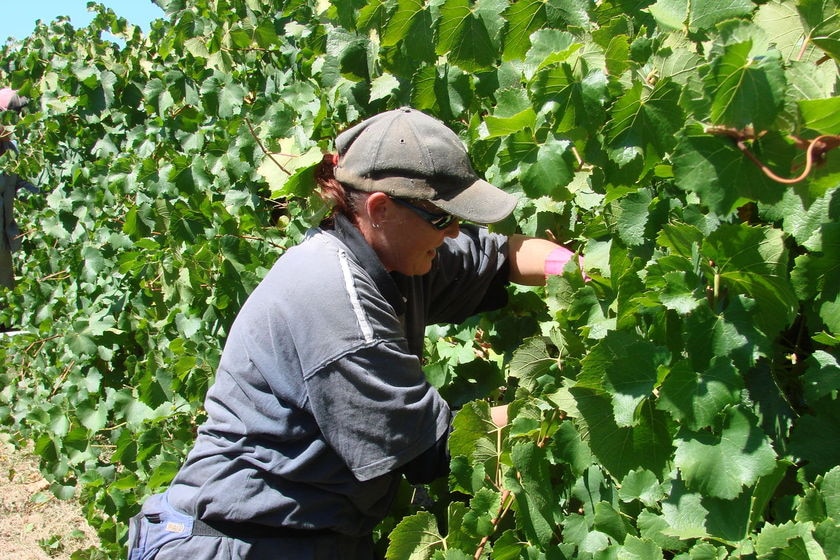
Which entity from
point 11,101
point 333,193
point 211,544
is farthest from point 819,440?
point 11,101

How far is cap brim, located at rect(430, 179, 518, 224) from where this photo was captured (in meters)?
1.85

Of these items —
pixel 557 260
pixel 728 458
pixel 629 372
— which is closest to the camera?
pixel 728 458

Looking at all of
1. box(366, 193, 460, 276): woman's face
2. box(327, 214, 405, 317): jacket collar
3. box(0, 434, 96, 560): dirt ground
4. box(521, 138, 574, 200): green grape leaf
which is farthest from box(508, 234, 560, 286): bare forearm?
box(0, 434, 96, 560): dirt ground

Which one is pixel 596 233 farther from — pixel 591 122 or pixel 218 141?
pixel 218 141

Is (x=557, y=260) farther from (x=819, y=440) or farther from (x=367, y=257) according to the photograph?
(x=819, y=440)

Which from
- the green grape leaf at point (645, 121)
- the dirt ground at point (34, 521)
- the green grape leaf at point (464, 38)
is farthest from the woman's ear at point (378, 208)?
the dirt ground at point (34, 521)

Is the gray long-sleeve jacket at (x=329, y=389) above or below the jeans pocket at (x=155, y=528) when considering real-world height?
above

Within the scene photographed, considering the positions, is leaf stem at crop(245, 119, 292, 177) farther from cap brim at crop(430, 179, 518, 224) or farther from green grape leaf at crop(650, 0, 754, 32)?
green grape leaf at crop(650, 0, 754, 32)

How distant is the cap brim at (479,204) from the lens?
1850 millimetres

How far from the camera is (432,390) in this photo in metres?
A: 1.96

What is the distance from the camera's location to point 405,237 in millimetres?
1973

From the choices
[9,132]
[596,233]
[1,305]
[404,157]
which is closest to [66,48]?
[9,132]

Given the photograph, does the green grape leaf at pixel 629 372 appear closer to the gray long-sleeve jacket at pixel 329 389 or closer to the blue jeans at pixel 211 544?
the gray long-sleeve jacket at pixel 329 389

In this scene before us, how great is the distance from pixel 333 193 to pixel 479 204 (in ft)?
1.35
